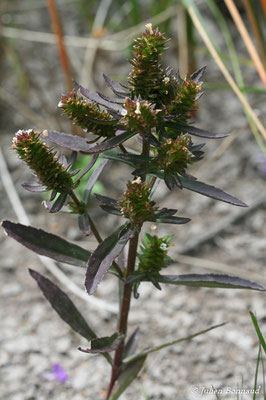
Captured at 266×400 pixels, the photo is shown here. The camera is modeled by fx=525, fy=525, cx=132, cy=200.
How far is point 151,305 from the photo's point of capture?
168cm

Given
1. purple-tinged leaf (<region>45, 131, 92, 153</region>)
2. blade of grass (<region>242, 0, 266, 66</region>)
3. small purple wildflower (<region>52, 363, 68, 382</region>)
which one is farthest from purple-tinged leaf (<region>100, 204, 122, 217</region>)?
blade of grass (<region>242, 0, 266, 66</region>)

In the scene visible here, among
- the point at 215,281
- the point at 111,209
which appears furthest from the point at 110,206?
the point at 215,281

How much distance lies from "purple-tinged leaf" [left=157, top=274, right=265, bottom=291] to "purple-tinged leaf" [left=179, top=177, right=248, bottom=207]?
170mm

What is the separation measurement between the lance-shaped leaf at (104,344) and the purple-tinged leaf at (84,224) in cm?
21

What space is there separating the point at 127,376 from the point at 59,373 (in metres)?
0.34

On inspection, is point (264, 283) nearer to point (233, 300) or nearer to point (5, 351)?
point (233, 300)

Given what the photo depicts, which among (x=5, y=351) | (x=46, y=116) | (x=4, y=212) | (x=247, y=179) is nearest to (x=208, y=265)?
(x=247, y=179)

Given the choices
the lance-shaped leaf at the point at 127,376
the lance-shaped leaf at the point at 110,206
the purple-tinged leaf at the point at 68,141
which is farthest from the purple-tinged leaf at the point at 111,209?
the lance-shaped leaf at the point at 127,376

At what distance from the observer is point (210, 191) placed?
0.88 m

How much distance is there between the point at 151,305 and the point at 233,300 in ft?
0.85

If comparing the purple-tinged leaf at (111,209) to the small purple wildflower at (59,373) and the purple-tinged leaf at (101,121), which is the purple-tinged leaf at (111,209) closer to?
the purple-tinged leaf at (101,121)

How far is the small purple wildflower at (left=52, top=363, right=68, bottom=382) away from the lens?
4.59 ft

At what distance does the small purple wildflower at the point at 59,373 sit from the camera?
140cm

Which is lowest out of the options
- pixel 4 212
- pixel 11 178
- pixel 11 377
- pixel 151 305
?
pixel 11 377
